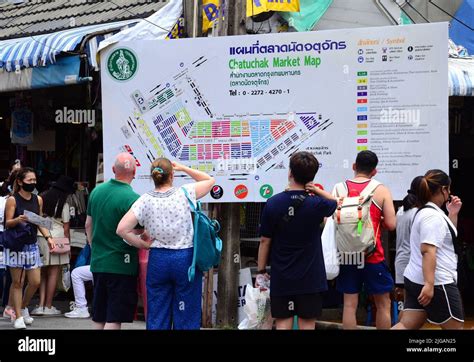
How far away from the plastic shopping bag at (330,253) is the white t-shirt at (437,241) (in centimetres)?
126

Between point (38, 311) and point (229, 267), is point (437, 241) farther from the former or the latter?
point (38, 311)

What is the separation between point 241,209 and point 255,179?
1354 mm

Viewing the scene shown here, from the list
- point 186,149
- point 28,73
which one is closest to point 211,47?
point 186,149

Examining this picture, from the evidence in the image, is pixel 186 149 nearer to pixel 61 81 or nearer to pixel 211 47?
pixel 211 47

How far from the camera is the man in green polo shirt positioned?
26.9 feet

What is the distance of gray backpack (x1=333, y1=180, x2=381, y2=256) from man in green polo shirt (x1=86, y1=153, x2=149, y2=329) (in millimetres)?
1996

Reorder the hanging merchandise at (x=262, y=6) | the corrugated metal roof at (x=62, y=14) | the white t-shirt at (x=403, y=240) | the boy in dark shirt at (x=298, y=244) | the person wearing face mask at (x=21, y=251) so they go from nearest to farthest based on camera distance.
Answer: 1. the boy in dark shirt at (x=298, y=244)
2. the white t-shirt at (x=403, y=240)
3. the person wearing face mask at (x=21, y=251)
4. the hanging merchandise at (x=262, y=6)
5. the corrugated metal roof at (x=62, y=14)

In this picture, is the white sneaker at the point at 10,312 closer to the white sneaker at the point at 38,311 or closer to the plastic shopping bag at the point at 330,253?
the white sneaker at the point at 38,311

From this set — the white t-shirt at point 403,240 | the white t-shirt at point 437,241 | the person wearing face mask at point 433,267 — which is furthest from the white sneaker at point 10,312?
the white t-shirt at point 437,241

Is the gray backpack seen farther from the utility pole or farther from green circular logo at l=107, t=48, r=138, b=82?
green circular logo at l=107, t=48, r=138, b=82

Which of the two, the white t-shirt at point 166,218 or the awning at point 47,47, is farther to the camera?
the awning at point 47,47

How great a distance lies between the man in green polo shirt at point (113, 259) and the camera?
26.9 feet

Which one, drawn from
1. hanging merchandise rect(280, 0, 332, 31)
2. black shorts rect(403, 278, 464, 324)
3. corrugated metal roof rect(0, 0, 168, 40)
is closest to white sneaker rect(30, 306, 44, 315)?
corrugated metal roof rect(0, 0, 168, 40)
